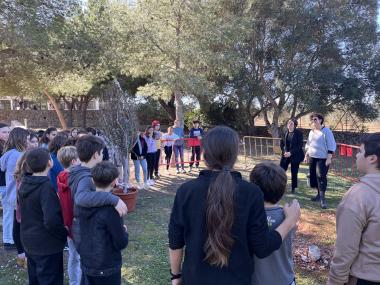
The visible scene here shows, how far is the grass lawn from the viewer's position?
412 centimetres

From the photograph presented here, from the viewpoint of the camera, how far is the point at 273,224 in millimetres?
2092

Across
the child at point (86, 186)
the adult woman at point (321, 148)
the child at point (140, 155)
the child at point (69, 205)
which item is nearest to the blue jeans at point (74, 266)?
the child at point (69, 205)

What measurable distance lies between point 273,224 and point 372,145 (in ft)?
2.39

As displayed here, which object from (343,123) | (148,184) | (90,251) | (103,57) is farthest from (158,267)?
(343,123)

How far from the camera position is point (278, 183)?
2.17m

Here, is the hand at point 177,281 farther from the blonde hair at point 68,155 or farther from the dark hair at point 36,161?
the blonde hair at point 68,155

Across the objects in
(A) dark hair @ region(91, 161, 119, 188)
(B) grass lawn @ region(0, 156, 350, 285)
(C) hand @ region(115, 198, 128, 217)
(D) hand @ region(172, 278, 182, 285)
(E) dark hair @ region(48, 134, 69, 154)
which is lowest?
(B) grass lawn @ region(0, 156, 350, 285)

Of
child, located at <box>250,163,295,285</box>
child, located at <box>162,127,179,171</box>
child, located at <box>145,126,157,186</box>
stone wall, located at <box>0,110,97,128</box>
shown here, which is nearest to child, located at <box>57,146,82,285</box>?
child, located at <box>250,163,295,285</box>

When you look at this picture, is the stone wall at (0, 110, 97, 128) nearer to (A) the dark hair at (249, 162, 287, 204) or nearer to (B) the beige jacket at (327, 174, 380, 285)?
(A) the dark hair at (249, 162, 287, 204)

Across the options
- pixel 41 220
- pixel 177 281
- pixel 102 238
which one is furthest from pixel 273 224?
pixel 41 220

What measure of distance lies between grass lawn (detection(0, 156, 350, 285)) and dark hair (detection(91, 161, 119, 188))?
177 centimetres

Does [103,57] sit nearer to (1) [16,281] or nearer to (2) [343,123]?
(1) [16,281]

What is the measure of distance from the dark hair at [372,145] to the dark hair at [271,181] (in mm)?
501

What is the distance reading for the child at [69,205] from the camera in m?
3.06
